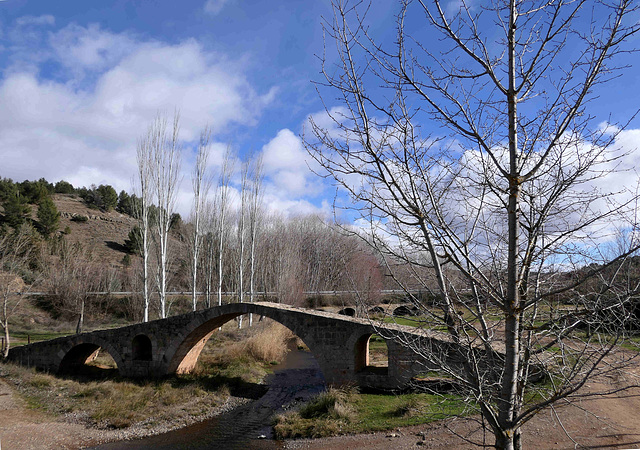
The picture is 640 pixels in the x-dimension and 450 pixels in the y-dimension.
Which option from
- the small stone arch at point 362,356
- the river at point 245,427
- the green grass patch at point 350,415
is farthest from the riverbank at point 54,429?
the small stone arch at point 362,356

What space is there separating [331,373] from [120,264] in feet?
108

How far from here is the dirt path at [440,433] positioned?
873cm

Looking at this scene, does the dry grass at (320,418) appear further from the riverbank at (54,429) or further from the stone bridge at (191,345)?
the riverbank at (54,429)

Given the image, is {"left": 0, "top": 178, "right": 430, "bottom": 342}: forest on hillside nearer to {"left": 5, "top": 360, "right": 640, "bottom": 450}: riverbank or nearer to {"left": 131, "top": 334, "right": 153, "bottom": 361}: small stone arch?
{"left": 131, "top": 334, "right": 153, "bottom": 361}: small stone arch

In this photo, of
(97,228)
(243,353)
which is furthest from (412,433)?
(97,228)

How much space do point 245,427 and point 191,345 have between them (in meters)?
6.35

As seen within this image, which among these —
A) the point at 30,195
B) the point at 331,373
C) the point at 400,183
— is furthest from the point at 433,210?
the point at 30,195

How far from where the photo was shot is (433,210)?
3.49 meters

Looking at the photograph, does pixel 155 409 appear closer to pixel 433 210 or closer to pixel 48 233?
pixel 433 210

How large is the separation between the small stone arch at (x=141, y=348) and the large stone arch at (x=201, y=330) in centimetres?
142

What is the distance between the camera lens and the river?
444 inches

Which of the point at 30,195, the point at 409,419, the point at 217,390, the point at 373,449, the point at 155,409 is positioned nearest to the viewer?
the point at 373,449

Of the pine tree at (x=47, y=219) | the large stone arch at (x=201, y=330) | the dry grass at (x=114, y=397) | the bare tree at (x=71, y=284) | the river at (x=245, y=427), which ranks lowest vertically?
the river at (x=245, y=427)

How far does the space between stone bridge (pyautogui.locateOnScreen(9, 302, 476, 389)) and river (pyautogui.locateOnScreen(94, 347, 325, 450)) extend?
191 cm
